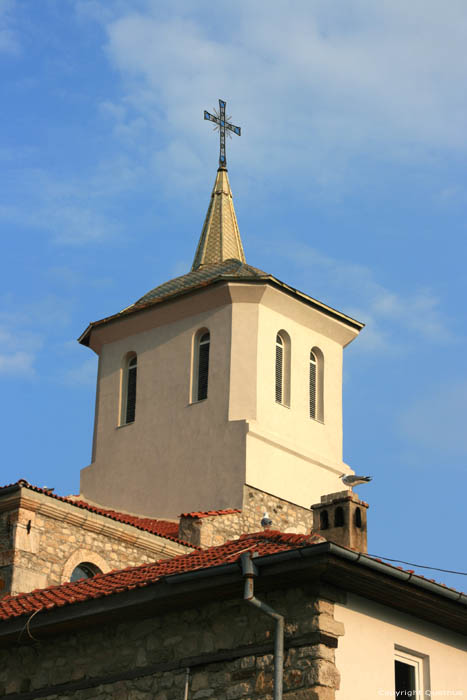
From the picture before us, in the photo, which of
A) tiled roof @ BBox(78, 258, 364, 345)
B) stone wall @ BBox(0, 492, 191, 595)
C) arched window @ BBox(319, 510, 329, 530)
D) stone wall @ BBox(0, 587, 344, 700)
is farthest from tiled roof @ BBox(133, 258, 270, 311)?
stone wall @ BBox(0, 587, 344, 700)

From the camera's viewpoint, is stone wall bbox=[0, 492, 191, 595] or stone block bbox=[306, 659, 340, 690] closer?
stone block bbox=[306, 659, 340, 690]

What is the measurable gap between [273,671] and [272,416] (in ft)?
49.2

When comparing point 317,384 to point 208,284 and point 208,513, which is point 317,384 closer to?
point 208,284

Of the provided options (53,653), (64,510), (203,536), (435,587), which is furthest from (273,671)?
(203,536)

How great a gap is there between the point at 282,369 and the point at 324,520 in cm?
1269

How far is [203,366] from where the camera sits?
2773 centimetres

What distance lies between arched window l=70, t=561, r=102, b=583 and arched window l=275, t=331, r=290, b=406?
7286mm

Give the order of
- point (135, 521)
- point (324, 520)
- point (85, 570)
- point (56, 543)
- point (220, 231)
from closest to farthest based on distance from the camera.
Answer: point (324, 520) < point (56, 543) < point (85, 570) < point (135, 521) < point (220, 231)

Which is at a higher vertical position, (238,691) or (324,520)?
(324,520)

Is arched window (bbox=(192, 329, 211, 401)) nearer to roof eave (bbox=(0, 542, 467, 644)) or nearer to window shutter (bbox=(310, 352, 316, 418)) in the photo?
window shutter (bbox=(310, 352, 316, 418))

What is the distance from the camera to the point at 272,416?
26.9 metres

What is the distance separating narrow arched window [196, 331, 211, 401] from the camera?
27.5 meters

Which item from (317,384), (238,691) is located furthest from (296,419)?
(238,691)

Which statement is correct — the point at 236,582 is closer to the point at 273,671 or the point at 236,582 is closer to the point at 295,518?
the point at 273,671
